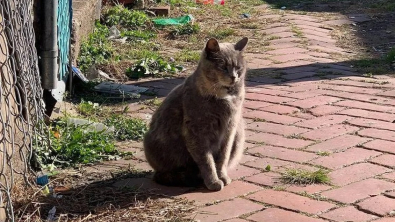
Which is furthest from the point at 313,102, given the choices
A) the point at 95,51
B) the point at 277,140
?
the point at 95,51

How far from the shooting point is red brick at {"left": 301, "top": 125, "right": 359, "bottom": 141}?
535 centimetres

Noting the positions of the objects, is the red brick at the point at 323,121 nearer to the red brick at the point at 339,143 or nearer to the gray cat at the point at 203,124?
the red brick at the point at 339,143

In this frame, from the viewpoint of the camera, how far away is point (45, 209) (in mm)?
4016

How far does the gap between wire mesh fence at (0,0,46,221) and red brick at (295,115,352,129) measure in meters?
2.02

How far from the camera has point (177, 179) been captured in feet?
14.6

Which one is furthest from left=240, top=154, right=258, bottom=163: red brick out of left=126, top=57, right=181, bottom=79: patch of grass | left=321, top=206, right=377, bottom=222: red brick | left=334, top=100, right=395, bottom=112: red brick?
left=126, top=57, right=181, bottom=79: patch of grass

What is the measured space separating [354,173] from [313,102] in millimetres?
1648

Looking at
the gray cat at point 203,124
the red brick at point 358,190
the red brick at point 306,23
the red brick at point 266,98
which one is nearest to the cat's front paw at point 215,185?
the gray cat at point 203,124

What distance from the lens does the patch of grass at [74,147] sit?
477 centimetres

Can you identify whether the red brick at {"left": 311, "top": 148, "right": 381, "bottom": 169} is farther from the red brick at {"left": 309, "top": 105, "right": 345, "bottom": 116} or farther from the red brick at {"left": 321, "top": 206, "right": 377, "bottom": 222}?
the red brick at {"left": 309, "top": 105, "right": 345, "bottom": 116}

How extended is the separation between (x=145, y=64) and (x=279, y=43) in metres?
1.95

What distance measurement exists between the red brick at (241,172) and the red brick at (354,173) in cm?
50

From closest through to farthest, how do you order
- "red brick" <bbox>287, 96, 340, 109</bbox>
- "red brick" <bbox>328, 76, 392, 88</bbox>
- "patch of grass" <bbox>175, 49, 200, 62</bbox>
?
"red brick" <bbox>287, 96, 340, 109</bbox>
"red brick" <bbox>328, 76, 392, 88</bbox>
"patch of grass" <bbox>175, 49, 200, 62</bbox>

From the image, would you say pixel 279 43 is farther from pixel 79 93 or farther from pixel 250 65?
pixel 79 93
